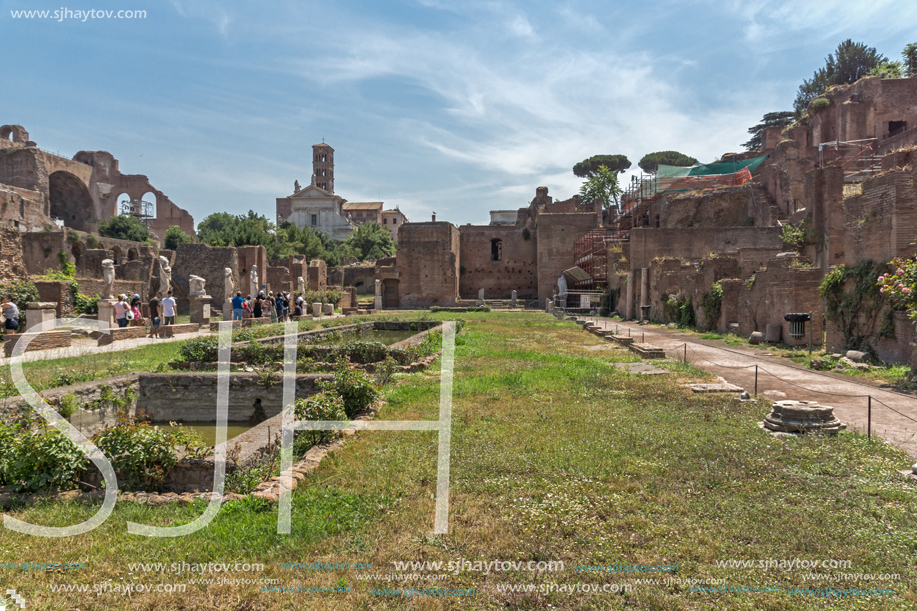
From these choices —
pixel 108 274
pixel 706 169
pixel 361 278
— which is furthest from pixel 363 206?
pixel 108 274

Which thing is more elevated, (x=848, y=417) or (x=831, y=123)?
(x=831, y=123)

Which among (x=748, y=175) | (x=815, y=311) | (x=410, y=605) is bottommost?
(x=410, y=605)

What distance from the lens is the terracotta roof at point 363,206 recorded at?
8975cm

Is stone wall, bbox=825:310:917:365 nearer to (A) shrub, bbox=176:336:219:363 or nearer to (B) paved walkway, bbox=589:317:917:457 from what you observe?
(B) paved walkway, bbox=589:317:917:457

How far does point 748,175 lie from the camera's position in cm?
3897

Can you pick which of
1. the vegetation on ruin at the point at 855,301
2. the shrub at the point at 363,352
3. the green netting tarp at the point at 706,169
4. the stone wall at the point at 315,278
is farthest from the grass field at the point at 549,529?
the green netting tarp at the point at 706,169

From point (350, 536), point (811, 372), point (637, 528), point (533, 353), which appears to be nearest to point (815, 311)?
point (811, 372)

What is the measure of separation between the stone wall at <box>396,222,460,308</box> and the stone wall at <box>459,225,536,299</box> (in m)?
5.79

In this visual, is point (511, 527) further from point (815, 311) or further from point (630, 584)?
point (815, 311)

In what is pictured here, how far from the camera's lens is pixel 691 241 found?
28.1 meters

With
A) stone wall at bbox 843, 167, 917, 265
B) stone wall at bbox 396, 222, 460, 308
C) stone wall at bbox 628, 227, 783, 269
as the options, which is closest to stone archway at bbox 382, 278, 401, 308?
stone wall at bbox 396, 222, 460, 308

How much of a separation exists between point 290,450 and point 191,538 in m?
1.67

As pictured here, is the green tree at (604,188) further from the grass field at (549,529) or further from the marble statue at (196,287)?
the grass field at (549,529)

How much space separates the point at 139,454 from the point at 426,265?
38.2 m
